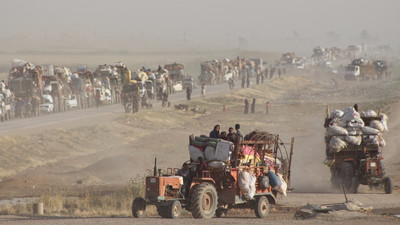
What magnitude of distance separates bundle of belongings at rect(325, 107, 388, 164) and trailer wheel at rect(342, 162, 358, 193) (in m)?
0.68

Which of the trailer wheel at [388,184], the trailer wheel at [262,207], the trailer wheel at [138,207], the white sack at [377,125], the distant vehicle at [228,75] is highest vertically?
the white sack at [377,125]

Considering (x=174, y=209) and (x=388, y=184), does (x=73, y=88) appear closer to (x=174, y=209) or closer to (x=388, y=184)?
(x=388, y=184)

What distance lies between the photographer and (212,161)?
1878 cm

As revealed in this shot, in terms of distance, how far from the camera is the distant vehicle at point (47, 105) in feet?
187

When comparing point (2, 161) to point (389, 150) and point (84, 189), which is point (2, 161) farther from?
point (389, 150)

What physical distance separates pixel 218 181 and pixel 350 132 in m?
8.69

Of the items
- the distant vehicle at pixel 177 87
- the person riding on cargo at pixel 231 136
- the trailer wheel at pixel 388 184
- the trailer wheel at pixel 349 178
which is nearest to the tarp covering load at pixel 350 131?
the trailer wheel at pixel 349 178

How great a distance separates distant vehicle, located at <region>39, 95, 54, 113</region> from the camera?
5706 centimetres

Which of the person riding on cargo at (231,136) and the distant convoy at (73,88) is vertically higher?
the person riding on cargo at (231,136)

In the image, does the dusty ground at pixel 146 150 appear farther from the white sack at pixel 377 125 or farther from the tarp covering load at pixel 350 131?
the white sack at pixel 377 125

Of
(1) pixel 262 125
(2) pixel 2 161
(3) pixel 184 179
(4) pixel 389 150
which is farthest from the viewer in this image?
(1) pixel 262 125

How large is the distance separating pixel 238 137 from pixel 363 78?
368ft

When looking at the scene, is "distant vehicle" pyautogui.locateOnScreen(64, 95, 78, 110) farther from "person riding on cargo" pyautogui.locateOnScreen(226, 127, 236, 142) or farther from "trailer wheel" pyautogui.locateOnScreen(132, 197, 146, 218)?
"trailer wheel" pyautogui.locateOnScreen(132, 197, 146, 218)

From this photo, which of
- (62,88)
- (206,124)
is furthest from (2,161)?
(62,88)
